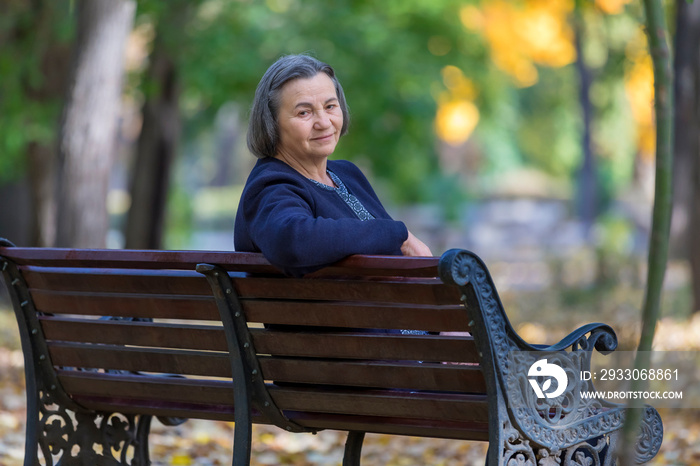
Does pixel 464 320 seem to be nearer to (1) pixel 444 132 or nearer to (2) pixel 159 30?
(2) pixel 159 30

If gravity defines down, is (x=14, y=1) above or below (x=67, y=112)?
above

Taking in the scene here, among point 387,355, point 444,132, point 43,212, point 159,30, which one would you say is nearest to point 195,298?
point 387,355

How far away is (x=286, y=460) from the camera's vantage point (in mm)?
5176

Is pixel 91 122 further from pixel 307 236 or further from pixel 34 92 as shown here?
pixel 307 236

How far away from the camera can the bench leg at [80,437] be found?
3605 mm

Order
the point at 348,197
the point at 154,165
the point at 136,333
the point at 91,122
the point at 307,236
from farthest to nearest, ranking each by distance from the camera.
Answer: the point at 154,165 < the point at 91,122 < the point at 348,197 < the point at 136,333 < the point at 307,236

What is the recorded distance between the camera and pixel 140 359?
133 inches

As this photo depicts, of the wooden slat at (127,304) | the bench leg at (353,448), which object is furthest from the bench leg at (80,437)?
the bench leg at (353,448)

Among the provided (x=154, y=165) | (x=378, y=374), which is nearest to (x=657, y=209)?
(x=378, y=374)

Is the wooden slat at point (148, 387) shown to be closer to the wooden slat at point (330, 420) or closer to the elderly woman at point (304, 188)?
the wooden slat at point (330, 420)

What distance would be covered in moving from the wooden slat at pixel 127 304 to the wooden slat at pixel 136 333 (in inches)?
1.8

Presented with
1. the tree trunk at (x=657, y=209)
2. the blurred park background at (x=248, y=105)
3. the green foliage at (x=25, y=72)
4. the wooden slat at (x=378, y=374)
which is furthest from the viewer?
the green foliage at (x=25, y=72)

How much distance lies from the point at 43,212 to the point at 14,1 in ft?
8.83

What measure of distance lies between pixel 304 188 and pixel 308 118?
15.2 inches
